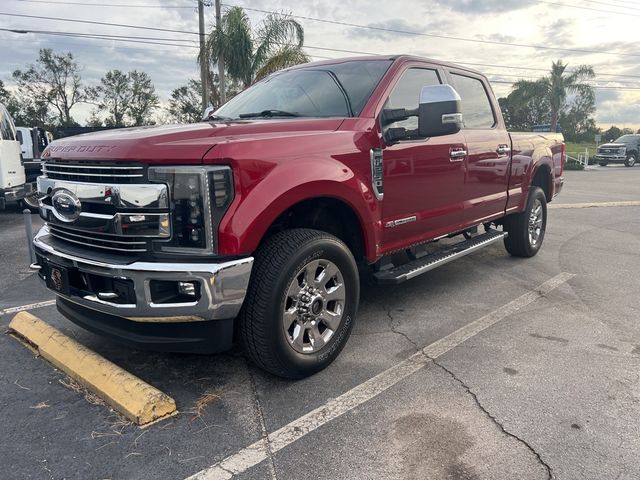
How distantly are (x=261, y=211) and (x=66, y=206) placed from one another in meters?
1.15

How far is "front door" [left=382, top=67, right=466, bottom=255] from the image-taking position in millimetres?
3713

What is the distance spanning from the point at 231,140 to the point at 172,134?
0.31 metres

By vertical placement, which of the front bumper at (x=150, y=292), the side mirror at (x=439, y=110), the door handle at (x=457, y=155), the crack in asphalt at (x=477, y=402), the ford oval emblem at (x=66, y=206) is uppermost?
the side mirror at (x=439, y=110)

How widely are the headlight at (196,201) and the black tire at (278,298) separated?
370 millimetres

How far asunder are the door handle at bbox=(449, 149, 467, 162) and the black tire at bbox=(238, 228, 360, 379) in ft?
5.31

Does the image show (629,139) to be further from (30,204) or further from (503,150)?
(30,204)

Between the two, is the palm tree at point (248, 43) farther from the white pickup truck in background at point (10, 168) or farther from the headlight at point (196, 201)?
the headlight at point (196, 201)

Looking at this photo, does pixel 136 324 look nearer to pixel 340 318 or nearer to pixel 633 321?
pixel 340 318

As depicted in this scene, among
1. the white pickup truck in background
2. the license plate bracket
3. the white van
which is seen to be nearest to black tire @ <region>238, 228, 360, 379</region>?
the license plate bracket

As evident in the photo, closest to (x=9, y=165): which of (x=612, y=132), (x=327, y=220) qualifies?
(x=327, y=220)

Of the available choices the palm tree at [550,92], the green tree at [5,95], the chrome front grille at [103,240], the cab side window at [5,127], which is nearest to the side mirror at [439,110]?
the chrome front grille at [103,240]

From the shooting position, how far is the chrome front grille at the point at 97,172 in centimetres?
263

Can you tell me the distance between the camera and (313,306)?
3.13 m

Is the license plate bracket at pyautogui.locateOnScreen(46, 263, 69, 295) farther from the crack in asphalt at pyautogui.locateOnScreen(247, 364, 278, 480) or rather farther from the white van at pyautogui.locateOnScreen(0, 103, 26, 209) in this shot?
the white van at pyautogui.locateOnScreen(0, 103, 26, 209)
